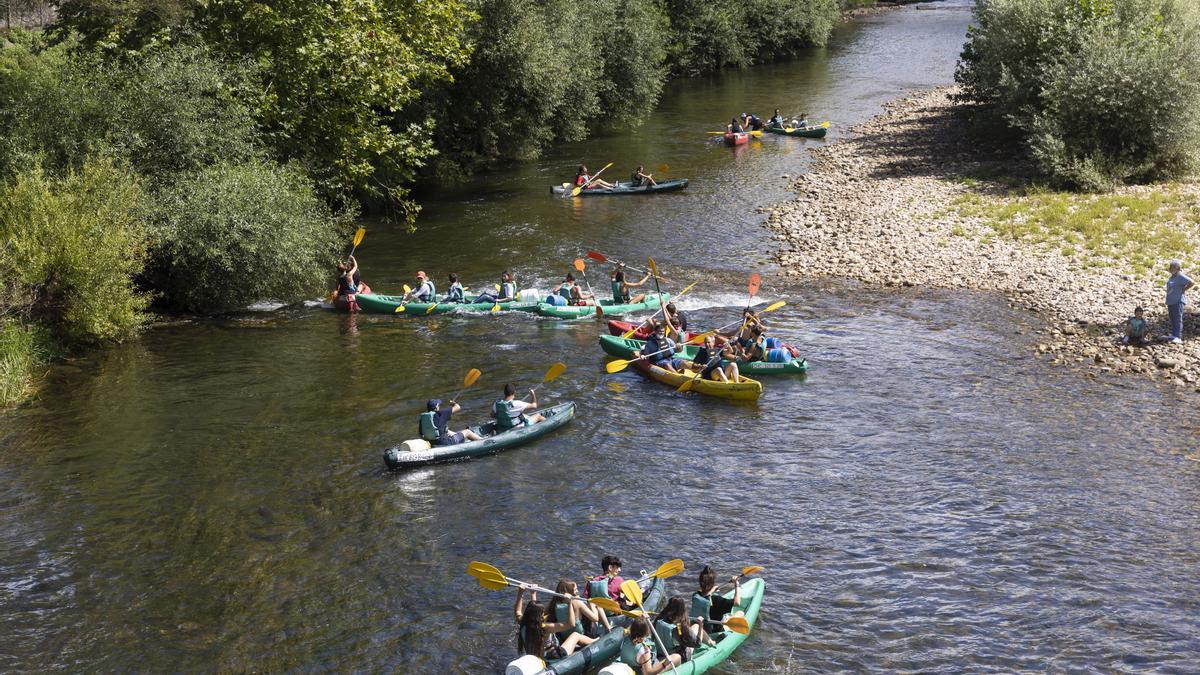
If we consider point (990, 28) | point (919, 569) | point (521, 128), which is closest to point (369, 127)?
point (521, 128)

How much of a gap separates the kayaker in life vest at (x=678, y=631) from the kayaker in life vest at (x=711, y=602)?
14.1 inches

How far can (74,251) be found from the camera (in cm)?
2062

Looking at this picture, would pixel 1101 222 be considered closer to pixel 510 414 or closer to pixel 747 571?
pixel 510 414

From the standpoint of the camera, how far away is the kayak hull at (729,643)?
12156 mm

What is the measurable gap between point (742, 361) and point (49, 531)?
12197 mm

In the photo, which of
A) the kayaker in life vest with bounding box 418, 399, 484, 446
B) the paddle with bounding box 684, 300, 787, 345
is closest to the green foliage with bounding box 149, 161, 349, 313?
the kayaker in life vest with bounding box 418, 399, 484, 446

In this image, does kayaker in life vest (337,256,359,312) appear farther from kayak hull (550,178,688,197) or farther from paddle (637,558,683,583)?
paddle (637,558,683,583)

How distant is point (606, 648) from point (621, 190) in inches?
965

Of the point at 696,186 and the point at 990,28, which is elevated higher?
the point at 990,28

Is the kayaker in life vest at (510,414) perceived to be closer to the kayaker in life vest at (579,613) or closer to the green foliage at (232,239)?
the kayaker in life vest at (579,613)

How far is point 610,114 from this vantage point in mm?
43562

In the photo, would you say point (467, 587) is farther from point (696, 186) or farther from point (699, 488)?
point (696, 186)

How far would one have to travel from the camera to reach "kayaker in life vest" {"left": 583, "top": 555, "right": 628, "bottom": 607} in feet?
42.5

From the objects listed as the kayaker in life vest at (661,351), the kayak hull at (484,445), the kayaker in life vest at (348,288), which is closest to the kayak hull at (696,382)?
the kayaker in life vest at (661,351)
